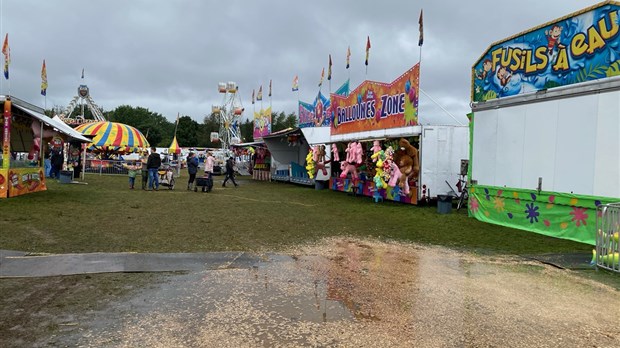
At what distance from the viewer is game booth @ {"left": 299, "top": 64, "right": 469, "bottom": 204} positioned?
15.1 m

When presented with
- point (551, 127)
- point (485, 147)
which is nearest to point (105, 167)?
point (485, 147)

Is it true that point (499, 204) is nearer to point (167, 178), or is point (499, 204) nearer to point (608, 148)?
point (608, 148)

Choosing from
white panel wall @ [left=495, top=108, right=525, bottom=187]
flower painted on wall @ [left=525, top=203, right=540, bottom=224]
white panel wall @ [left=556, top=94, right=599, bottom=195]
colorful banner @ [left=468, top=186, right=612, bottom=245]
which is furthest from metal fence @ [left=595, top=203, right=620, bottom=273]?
white panel wall @ [left=495, top=108, right=525, bottom=187]

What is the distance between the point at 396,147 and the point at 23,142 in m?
13.9

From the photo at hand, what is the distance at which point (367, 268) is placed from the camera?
6.48 meters

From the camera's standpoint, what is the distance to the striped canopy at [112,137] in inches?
1353

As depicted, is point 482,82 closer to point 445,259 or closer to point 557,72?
point 557,72

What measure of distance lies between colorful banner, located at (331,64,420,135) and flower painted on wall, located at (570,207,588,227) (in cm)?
685

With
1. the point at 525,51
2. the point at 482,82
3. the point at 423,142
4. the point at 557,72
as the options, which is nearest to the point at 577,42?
the point at 557,72

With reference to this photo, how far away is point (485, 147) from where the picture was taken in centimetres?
1170

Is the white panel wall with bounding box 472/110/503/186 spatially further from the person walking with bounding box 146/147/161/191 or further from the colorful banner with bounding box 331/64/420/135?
the person walking with bounding box 146/147/161/191

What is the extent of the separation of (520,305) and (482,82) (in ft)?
27.4

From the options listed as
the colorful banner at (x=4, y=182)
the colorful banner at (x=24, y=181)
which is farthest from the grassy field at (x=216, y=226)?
the colorful banner at (x=24, y=181)

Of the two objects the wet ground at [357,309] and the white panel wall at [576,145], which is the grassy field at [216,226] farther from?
the wet ground at [357,309]
